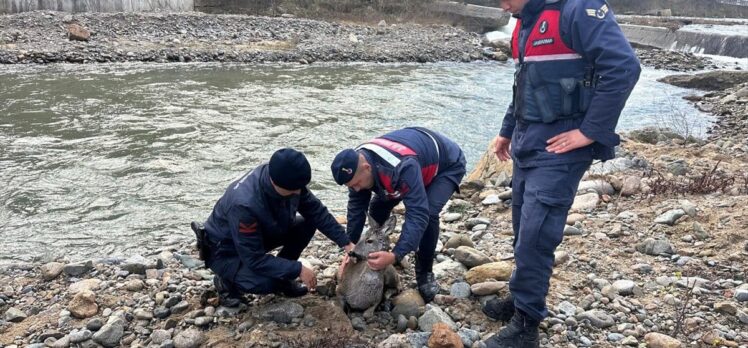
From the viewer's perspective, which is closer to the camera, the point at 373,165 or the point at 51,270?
the point at 373,165

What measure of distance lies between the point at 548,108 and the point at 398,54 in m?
22.4

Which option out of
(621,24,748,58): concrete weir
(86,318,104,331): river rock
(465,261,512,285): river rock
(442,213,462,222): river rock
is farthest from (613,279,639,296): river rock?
(621,24,748,58): concrete weir

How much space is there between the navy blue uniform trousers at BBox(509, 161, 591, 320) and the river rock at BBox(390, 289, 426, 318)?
801 mm

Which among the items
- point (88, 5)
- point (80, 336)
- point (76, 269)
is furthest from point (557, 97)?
point (88, 5)

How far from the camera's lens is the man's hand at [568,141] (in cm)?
312

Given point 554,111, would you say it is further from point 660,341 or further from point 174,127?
point 174,127

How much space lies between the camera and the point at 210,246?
162 inches

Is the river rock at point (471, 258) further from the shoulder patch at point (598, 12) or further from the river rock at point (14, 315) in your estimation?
the river rock at point (14, 315)

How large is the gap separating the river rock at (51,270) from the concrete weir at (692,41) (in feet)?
103

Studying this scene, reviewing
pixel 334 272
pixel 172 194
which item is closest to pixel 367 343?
pixel 334 272

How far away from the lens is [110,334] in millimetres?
3805

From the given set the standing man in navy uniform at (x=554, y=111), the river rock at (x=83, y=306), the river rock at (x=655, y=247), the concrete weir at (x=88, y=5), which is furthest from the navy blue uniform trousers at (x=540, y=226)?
the concrete weir at (x=88, y=5)

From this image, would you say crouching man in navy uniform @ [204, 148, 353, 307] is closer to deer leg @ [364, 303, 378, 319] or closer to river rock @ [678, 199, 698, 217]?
deer leg @ [364, 303, 378, 319]

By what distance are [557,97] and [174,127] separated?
988cm
